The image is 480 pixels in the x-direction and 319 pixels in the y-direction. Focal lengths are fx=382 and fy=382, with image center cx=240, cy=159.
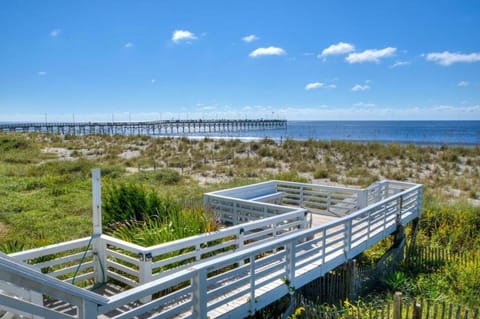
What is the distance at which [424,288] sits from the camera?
23.9 feet

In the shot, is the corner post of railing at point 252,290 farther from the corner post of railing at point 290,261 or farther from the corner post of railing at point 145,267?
the corner post of railing at point 145,267

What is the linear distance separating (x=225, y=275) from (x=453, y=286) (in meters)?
5.38

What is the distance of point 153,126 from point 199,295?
9068 cm

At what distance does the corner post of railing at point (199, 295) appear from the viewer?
4016 millimetres

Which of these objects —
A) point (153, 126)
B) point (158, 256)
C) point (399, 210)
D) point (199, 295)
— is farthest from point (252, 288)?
point (153, 126)

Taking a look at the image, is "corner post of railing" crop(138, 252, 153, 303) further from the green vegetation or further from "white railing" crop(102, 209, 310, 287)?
the green vegetation

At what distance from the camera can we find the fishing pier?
313 feet

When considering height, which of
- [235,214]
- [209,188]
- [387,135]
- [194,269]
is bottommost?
[209,188]

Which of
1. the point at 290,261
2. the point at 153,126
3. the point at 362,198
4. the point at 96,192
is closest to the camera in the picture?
the point at 96,192

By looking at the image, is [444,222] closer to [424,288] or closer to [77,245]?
[424,288]

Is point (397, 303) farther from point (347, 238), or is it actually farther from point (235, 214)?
point (235, 214)

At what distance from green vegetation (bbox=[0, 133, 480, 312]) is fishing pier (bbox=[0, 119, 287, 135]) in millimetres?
63080

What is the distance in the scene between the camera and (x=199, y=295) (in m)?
4.02

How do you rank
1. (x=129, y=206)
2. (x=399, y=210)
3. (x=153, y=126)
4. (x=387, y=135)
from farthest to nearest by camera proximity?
(x=153, y=126)
(x=387, y=135)
(x=399, y=210)
(x=129, y=206)
